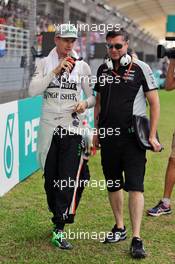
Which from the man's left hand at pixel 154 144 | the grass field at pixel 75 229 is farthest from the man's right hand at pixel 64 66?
the grass field at pixel 75 229

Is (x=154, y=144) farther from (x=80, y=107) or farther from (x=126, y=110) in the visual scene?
(x=80, y=107)

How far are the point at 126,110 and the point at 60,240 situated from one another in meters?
1.20

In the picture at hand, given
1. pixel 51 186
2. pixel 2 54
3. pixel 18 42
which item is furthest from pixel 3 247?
pixel 18 42

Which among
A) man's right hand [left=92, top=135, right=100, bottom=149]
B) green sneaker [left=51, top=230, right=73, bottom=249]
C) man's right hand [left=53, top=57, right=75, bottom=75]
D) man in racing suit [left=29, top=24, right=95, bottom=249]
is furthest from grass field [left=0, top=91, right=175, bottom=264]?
man's right hand [left=53, top=57, right=75, bottom=75]

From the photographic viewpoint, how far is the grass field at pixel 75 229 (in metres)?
4.10

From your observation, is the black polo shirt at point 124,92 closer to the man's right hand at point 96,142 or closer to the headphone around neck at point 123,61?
the headphone around neck at point 123,61

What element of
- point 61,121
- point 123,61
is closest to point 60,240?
point 61,121

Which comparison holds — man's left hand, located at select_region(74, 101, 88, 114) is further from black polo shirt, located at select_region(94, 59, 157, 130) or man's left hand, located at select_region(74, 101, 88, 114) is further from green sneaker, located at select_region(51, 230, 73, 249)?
green sneaker, located at select_region(51, 230, 73, 249)

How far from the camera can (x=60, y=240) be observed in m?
4.30

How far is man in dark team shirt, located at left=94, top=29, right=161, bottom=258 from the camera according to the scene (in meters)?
4.05

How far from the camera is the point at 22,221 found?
16.3ft

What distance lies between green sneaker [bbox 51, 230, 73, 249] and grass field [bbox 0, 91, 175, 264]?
47 millimetres

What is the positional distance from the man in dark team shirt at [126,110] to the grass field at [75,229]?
10.0 inches

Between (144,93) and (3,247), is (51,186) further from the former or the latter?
(144,93)
